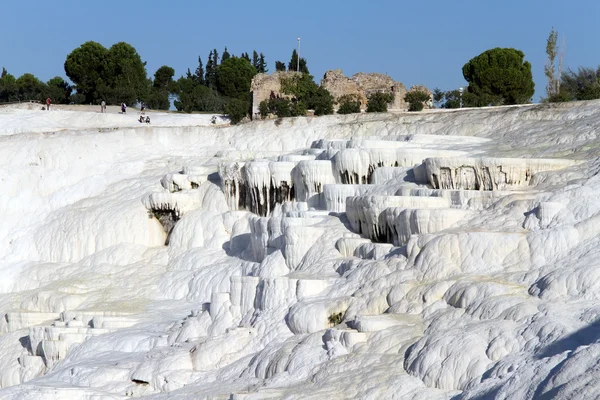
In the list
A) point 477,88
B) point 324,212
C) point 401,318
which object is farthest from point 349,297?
point 477,88

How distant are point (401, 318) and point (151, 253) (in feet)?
37.6

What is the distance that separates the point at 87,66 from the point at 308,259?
1439 inches

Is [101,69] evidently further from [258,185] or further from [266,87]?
[258,185]

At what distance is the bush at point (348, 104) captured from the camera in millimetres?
35062

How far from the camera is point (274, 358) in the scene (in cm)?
1700

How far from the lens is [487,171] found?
20.8m

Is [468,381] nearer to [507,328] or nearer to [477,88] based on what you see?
[507,328]

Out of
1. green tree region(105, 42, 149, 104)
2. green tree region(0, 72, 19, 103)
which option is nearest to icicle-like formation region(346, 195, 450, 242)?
green tree region(105, 42, 149, 104)

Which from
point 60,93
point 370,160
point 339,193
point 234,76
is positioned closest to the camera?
point 339,193

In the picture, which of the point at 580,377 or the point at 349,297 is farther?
the point at 349,297

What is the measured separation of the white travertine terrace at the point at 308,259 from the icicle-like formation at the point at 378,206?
0.04m

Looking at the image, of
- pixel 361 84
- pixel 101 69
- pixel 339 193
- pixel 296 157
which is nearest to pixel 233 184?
pixel 296 157

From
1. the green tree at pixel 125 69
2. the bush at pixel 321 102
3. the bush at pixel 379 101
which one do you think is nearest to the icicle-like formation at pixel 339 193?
the bush at pixel 321 102

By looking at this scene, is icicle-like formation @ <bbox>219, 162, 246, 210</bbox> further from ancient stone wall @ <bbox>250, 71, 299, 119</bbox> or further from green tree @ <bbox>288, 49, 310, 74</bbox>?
green tree @ <bbox>288, 49, 310, 74</bbox>
